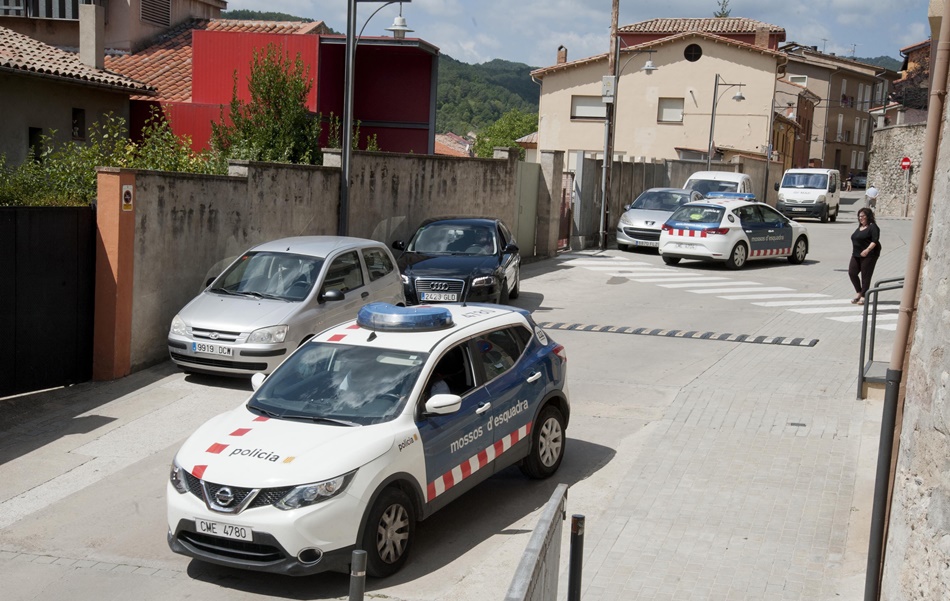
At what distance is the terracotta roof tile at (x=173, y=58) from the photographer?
29.2 meters

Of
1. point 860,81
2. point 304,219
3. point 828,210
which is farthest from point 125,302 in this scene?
point 860,81

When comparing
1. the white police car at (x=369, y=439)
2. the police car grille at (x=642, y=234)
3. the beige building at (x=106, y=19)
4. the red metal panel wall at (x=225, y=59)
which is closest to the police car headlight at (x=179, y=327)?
the white police car at (x=369, y=439)

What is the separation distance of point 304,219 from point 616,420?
758 centimetres

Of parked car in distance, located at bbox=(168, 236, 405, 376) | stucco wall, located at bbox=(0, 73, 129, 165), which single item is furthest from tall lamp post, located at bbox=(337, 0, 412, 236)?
stucco wall, located at bbox=(0, 73, 129, 165)

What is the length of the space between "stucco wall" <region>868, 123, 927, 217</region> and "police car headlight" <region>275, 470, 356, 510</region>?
47.3 m

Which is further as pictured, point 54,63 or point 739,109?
point 739,109

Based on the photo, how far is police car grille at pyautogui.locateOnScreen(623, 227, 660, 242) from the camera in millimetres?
26625

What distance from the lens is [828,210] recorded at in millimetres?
39875

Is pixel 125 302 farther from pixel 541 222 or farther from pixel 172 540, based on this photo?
pixel 541 222

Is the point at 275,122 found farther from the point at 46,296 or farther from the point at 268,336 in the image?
the point at 268,336

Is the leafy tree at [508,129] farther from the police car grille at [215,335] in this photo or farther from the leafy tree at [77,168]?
the police car grille at [215,335]

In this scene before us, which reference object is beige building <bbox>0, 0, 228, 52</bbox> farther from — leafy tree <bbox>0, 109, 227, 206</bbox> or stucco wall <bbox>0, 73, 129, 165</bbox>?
leafy tree <bbox>0, 109, 227, 206</bbox>

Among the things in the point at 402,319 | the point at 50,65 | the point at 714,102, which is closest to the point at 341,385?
the point at 402,319

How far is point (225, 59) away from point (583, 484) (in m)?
22.0
